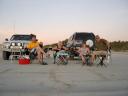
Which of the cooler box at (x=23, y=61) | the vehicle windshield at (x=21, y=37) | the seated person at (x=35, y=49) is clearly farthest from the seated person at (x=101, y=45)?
the vehicle windshield at (x=21, y=37)

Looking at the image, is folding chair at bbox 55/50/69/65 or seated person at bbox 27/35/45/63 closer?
seated person at bbox 27/35/45/63

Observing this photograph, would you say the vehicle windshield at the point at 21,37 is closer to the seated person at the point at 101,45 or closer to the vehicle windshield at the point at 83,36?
the vehicle windshield at the point at 83,36

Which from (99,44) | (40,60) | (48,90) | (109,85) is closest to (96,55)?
(99,44)

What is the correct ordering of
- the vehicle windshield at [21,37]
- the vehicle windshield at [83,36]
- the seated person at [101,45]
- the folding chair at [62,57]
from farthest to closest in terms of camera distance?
the vehicle windshield at [83,36], the vehicle windshield at [21,37], the folding chair at [62,57], the seated person at [101,45]

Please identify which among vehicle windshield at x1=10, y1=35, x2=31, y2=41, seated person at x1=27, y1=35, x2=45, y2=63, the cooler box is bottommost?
the cooler box

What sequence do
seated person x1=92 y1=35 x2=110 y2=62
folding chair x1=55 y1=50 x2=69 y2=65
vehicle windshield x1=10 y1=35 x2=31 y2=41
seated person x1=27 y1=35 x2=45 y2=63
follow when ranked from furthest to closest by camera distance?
vehicle windshield x1=10 y1=35 x2=31 y2=41 < folding chair x1=55 y1=50 x2=69 y2=65 < seated person x1=27 y1=35 x2=45 y2=63 < seated person x1=92 y1=35 x2=110 y2=62

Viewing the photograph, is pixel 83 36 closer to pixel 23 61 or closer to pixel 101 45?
pixel 101 45

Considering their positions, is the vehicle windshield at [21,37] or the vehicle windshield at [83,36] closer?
the vehicle windshield at [21,37]

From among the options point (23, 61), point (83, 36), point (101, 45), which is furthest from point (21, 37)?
point (101, 45)

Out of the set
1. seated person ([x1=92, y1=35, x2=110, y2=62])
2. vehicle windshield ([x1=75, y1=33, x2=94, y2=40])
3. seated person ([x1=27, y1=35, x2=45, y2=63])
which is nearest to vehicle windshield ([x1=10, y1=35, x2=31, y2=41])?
vehicle windshield ([x1=75, y1=33, x2=94, y2=40])

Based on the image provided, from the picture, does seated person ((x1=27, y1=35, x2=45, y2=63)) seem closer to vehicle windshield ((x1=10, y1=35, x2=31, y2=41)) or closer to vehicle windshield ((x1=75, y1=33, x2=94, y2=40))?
vehicle windshield ((x1=10, y1=35, x2=31, y2=41))

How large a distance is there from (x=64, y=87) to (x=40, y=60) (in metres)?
9.52

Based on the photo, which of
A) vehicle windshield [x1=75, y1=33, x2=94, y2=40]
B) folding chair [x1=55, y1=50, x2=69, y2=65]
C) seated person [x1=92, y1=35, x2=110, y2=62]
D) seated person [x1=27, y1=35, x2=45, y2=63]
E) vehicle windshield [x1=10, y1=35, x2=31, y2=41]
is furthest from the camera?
vehicle windshield [x1=75, y1=33, x2=94, y2=40]

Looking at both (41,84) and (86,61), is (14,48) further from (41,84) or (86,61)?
(41,84)
